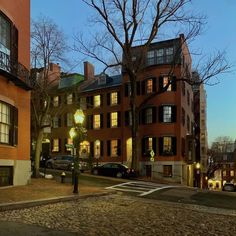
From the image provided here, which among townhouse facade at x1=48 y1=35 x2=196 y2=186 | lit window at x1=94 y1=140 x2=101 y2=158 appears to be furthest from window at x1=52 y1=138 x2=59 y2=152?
lit window at x1=94 y1=140 x2=101 y2=158

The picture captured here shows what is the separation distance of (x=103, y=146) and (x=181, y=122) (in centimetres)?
1025

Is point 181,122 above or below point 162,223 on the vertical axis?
above

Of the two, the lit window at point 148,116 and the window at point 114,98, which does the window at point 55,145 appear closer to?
the window at point 114,98

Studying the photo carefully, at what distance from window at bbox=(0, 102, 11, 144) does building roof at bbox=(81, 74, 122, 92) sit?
112ft

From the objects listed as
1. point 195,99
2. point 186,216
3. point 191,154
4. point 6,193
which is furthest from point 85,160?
point 186,216

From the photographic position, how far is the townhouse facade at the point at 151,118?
49344 mm

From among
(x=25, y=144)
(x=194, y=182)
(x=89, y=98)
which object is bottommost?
(x=194, y=182)

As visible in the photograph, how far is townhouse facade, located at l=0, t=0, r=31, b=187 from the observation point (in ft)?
70.8

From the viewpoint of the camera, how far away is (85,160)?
5188 centimetres

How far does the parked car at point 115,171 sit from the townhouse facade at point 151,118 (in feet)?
24.0

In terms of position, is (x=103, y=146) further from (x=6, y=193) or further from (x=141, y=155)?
(x=6, y=193)

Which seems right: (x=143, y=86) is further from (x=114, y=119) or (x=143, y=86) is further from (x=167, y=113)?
(x=114, y=119)

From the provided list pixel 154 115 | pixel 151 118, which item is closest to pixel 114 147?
pixel 151 118

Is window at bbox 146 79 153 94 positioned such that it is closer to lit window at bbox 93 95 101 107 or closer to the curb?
lit window at bbox 93 95 101 107
